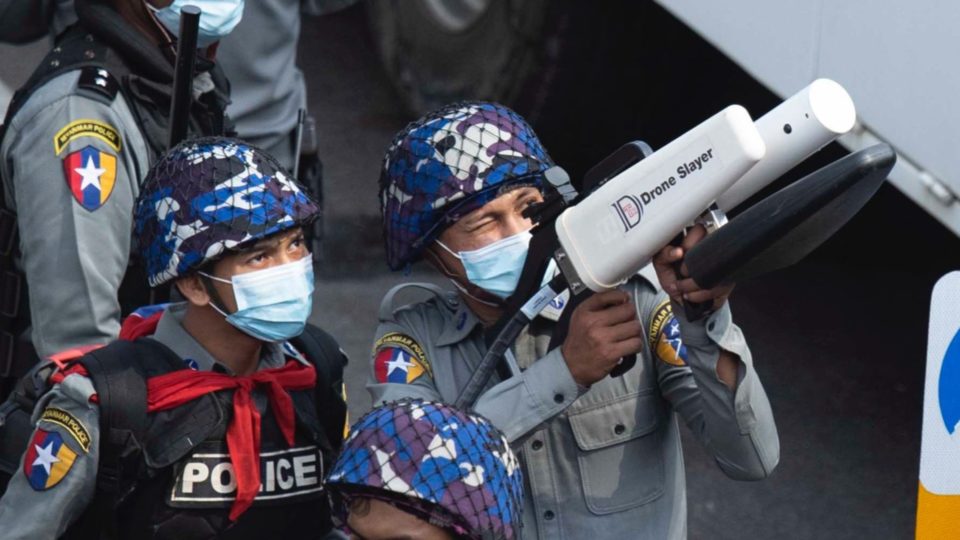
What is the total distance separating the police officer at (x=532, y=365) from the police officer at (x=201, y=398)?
197 mm

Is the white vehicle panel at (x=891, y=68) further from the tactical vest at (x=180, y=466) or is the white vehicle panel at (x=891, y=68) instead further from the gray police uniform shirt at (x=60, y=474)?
the gray police uniform shirt at (x=60, y=474)

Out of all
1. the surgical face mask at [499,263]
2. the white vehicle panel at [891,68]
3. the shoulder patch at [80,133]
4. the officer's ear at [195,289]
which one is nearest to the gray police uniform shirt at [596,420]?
the surgical face mask at [499,263]

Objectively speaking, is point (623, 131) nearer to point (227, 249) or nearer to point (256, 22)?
point (256, 22)

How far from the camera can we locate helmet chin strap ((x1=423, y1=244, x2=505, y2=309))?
11.5ft

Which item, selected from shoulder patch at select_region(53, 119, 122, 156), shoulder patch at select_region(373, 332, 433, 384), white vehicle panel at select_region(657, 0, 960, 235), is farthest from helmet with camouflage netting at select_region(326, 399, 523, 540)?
white vehicle panel at select_region(657, 0, 960, 235)

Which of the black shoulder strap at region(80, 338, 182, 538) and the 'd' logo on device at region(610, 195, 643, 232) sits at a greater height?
the 'd' logo on device at region(610, 195, 643, 232)

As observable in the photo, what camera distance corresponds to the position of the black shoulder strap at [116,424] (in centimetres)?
336

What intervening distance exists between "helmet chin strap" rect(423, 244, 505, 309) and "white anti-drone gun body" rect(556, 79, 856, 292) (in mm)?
307

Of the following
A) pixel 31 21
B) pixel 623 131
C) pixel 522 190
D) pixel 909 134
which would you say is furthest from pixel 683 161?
pixel 623 131

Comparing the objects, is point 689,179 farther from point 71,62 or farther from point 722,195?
point 71,62

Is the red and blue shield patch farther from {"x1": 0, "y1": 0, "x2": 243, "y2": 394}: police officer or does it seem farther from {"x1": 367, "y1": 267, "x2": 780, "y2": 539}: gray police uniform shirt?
{"x1": 367, "y1": 267, "x2": 780, "y2": 539}: gray police uniform shirt

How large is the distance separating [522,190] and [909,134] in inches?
67.4

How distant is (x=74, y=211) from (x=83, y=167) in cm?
10

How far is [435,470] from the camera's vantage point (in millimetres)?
2838
